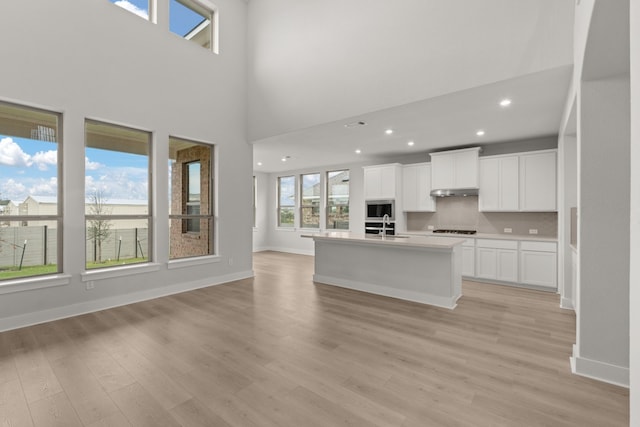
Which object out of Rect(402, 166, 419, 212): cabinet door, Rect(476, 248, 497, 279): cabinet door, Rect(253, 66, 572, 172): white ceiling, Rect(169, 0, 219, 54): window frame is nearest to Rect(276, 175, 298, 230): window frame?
Rect(253, 66, 572, 172): white ceiling

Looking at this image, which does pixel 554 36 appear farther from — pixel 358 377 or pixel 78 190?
pixel 78 190

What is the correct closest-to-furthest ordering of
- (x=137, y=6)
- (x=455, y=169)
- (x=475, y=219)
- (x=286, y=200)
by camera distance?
1. (x=137, y=6)
2. (x=455, y=169)
3. (x=475, y=219)
4. (x=286, y=200)

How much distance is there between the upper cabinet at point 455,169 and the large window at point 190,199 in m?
4.39

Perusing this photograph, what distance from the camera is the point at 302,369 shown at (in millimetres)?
2516

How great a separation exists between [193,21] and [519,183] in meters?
6.30

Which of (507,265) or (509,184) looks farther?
(509,184)

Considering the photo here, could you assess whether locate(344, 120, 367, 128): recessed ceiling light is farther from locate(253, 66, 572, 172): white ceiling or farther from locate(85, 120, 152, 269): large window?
locate(85, 120, 152, 269): large window

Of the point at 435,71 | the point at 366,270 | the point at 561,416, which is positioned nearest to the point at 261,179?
the point at 366,270

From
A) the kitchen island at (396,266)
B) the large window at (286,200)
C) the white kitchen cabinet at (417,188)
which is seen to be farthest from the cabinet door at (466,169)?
the large window at (286,200)

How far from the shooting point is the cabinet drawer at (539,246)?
4895 mm

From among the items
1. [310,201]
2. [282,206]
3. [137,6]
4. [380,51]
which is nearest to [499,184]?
[380,51]

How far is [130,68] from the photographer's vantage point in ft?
14.2

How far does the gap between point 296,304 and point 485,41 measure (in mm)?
3839

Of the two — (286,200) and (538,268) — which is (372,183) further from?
(286,200)
